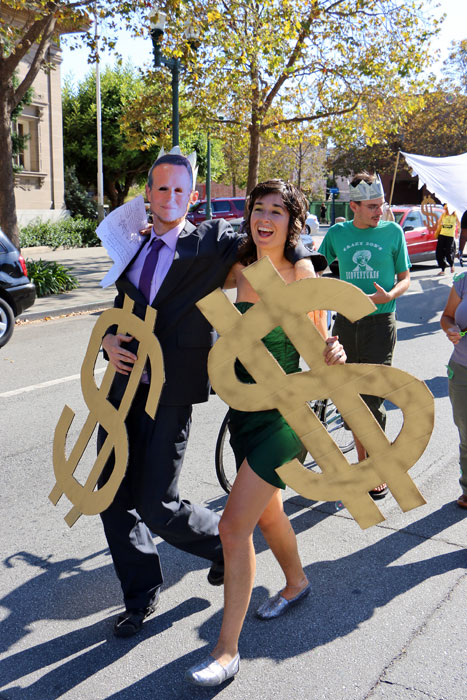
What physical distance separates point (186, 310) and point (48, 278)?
36.5 ft

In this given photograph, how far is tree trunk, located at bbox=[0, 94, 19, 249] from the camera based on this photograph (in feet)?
38.8

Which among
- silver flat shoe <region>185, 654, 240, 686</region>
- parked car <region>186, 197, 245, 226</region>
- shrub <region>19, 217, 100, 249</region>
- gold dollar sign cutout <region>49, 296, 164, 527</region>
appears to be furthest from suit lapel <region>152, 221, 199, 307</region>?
parked car <region>186, 197, 245, 226</region>

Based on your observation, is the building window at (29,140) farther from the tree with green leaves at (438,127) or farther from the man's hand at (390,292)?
the man's hand at (390,292)

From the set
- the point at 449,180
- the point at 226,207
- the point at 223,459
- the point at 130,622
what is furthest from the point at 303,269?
the point at 226,207

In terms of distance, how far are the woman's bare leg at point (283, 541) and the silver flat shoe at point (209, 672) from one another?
533 millimetres

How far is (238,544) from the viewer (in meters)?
2.57

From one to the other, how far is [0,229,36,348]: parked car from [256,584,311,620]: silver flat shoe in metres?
7.03

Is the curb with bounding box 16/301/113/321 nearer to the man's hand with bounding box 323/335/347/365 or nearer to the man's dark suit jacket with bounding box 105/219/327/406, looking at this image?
the man's dark suit jacket with bounding box 105/219/327/406

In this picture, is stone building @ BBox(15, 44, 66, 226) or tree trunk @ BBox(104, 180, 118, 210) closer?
stone building @ BBox(15, 44, 66, 226)

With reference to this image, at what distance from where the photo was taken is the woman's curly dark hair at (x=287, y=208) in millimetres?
2684

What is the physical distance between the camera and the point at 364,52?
619 inches

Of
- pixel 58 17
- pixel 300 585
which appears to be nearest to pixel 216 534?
pixel 300 585

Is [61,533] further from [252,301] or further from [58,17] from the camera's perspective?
[58,17]

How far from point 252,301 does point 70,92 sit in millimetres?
34019
